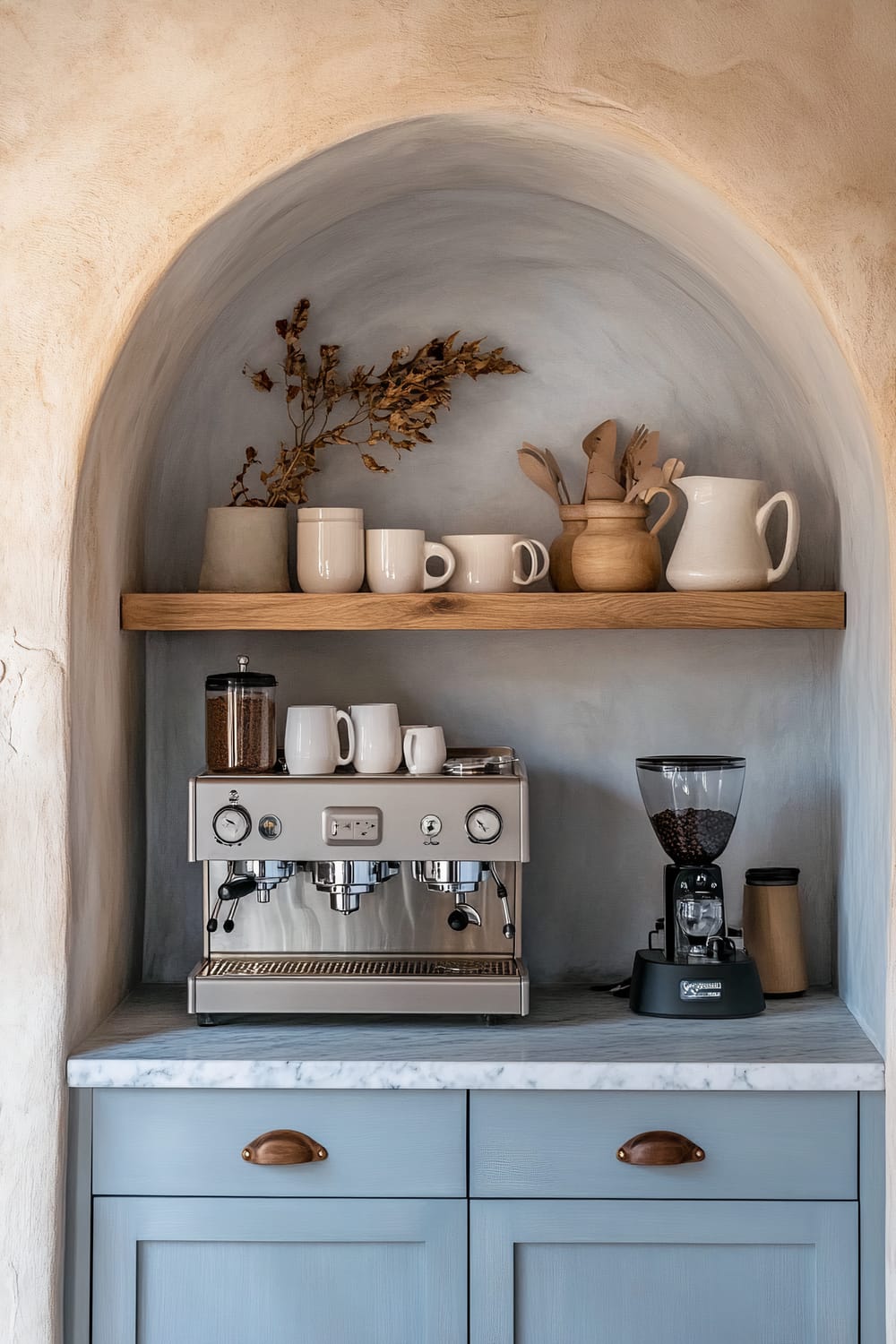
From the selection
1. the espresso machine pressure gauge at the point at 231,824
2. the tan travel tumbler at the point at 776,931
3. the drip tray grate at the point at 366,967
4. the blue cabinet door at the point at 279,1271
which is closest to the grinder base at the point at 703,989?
the tan travel tumbler at the point at 776,931

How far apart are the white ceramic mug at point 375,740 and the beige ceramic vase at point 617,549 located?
39 cm

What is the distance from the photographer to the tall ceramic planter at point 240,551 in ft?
6.78

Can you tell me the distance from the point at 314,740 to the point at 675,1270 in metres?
0.91

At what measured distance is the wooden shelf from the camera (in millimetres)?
1904

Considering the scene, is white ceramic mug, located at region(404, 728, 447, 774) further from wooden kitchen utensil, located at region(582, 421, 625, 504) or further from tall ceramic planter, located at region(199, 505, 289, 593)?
wooden kitchen utensil, located at region(582, 421, 625, 504)

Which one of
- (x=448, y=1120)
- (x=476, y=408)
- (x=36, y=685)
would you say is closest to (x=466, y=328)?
(x=476, y=408)

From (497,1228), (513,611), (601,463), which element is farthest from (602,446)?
(497,1228)

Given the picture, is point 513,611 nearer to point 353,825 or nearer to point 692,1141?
point 353,825

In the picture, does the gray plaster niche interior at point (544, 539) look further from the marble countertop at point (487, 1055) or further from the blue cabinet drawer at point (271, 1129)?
the blue cabinet drawer at point (271, 1129)

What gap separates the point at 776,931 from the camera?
2035 millimetres

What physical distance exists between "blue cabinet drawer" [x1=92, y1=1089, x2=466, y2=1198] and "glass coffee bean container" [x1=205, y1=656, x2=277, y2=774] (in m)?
0.50

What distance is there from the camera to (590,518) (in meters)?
2.03

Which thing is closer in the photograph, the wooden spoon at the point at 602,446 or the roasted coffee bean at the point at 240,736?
the roasted coffee bean at the point at 240,736

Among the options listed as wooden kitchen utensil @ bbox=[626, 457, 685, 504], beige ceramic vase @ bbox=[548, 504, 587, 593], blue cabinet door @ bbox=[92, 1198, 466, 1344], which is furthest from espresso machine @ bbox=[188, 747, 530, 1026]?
wooden kitchen utensil @ bbox=[626, 457, 685, 504]
